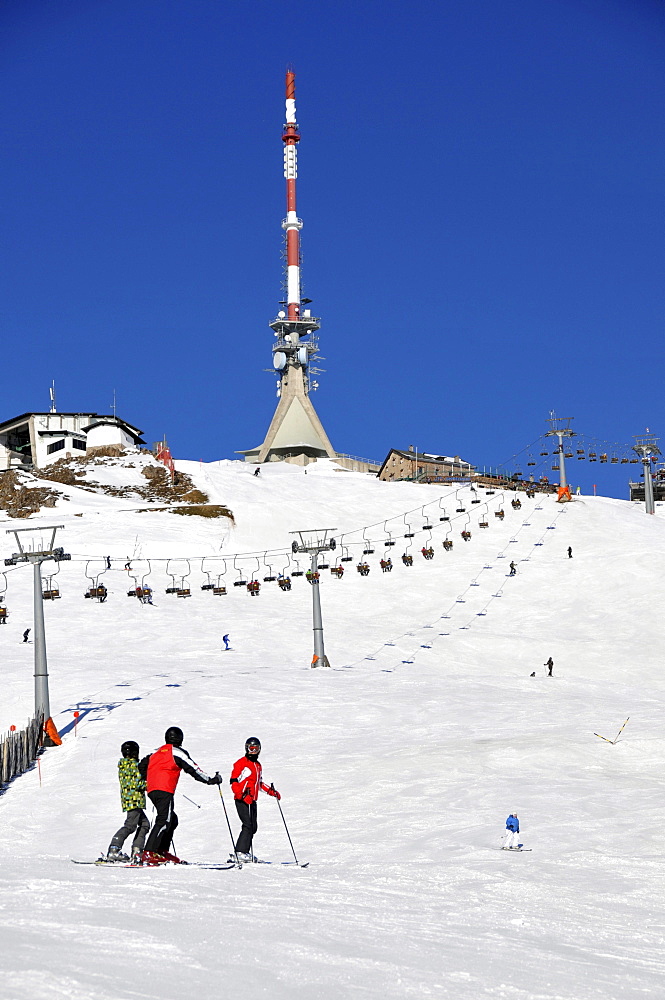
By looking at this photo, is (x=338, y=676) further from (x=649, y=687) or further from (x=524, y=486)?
(x=524, y=486)

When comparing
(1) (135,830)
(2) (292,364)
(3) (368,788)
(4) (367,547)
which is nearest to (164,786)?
(1) (135,830)

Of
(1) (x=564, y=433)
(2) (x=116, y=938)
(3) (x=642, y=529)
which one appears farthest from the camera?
(1) (x=564, y=433)

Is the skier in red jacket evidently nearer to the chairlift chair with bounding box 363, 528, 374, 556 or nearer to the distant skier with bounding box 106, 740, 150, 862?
the distant skier with bounding box 106, 740, 150, 862

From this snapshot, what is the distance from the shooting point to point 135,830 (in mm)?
10711

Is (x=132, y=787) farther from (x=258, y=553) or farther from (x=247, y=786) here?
(x=258, y=553)

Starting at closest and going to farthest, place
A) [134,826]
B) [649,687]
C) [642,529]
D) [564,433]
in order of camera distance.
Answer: [134,826]
[649,687]
[642,529]
[564,433]

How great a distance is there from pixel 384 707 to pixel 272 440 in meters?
110

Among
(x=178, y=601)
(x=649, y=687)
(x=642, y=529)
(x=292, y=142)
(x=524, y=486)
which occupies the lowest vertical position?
(x=649, y=687)

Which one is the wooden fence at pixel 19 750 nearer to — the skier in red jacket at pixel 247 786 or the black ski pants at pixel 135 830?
the black ski pants at pixel 135 830

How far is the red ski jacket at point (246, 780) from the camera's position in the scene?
35.0 feet

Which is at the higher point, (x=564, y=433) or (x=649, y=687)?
(x=564, y=433)

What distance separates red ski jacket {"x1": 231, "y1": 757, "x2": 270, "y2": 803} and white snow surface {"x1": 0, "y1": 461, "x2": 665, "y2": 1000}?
32.5 inches

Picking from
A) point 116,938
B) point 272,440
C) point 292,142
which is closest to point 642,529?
point 116,938

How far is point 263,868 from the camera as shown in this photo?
35.8 ft
